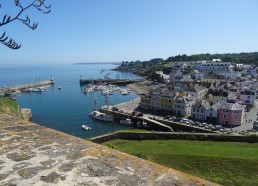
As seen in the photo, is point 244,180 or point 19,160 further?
point 244,180

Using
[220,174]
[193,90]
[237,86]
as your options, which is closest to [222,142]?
[220,174]

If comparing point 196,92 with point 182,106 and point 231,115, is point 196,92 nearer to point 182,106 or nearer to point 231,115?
point 182,106

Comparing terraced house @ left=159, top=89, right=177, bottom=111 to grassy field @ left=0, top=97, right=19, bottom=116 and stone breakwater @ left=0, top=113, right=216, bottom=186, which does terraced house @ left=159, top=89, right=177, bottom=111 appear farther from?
stone breakwater @ left=0, top=113, right=216, bottom=186

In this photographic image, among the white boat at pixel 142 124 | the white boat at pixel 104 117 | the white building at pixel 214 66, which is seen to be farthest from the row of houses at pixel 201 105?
the white building at pixel 214 66

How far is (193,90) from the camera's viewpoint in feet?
174

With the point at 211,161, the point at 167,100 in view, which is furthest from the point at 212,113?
the point at 211,161

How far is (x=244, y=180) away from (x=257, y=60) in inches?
4761

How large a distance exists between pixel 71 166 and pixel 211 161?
57.9 ft

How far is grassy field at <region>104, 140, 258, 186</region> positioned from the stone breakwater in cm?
1467

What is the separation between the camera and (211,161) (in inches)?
731

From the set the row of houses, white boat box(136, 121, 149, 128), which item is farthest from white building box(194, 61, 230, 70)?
white boat box(136, 121, 149, 128)

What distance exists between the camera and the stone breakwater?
222cm

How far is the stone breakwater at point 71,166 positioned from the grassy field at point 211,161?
1467cm

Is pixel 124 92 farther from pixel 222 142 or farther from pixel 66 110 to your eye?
pixel 222 142
